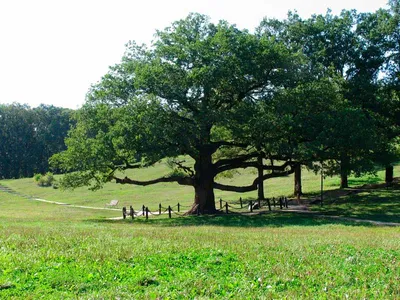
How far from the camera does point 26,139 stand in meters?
108

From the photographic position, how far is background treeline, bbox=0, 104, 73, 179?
350 feet

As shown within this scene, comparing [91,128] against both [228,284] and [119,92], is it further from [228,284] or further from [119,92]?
[228,284]

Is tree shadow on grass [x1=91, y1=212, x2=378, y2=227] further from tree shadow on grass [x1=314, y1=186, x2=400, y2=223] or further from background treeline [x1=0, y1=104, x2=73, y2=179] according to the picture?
background treeline [x1=0, y1=104, x2=73, y2=179]

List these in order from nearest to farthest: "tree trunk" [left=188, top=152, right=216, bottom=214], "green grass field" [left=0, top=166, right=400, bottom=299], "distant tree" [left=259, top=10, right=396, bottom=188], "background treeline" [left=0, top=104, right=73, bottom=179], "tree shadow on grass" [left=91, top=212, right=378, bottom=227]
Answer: "green grass field" [left=0, top=166, right=400, bottom=299] → "tree shadow on grass" [left=91, top=212, right=378, bottom=227] → "tree trunk" [left=188, top=152, right=216, bottom=214] → "distant tree" [left=259, top=10, right=396, bottom=188] → "background treeline" [left=0, top=104, right=73, bottom=179]

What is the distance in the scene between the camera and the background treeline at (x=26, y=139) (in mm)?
106750

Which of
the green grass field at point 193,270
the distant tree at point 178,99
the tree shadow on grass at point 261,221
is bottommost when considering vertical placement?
the tree shadow on grass at point 261,221

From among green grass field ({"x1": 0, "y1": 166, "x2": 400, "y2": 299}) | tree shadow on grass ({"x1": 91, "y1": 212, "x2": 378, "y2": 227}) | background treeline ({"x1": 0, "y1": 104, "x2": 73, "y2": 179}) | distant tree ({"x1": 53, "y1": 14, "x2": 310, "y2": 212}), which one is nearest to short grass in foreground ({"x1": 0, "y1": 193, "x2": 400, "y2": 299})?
green grass field ({"x1": 0, "y1": 166, "x2": 400, "y2": 299})

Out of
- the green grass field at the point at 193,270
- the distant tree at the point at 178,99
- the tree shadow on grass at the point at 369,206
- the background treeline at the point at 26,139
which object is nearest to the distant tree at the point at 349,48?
the tree shadow on grass at the point at 369,206

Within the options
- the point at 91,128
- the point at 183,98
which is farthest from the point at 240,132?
the point at 91,128

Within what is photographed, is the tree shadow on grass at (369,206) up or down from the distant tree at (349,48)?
down

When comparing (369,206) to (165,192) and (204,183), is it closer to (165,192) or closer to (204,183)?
(204,183)

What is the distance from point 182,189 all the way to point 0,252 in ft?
158

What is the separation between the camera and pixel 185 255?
980 centimetres

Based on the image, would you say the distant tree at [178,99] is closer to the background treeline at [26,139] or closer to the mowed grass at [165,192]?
the mowed grass at [165,192]
